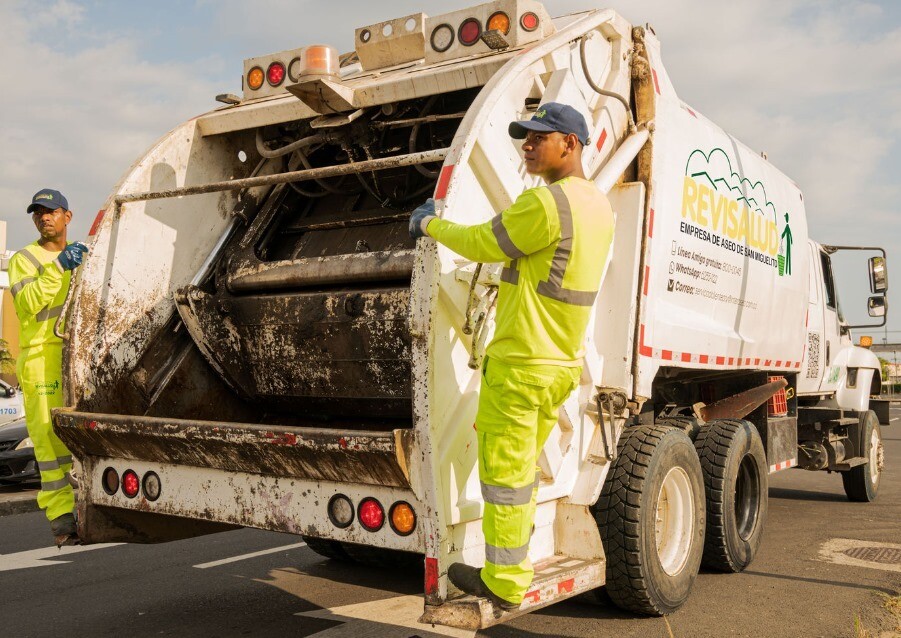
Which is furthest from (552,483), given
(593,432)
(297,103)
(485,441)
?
(297,103)

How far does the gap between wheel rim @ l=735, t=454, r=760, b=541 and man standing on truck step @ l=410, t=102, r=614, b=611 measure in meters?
2.55

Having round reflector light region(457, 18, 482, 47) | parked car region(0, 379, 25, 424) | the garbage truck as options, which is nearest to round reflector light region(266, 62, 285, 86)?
the garbage truck

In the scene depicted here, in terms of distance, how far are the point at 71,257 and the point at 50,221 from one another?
1.31 feet

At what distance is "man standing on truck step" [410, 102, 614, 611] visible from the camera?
9.77ft

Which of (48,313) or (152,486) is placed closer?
(152,486)

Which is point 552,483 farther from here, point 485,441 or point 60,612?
point 60,612

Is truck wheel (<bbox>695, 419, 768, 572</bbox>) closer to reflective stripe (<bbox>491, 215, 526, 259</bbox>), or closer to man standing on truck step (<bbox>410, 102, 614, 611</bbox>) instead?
man standing on truck step (<bbox>410, 102, 614, 611</bbox>)

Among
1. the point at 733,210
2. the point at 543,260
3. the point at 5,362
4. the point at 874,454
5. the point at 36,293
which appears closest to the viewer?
the point at 543,260

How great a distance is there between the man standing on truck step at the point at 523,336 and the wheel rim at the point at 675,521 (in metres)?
1.36

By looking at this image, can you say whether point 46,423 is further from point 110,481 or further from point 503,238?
point 503,238

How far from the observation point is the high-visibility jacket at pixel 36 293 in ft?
13.9

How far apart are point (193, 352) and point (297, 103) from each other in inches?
53.3

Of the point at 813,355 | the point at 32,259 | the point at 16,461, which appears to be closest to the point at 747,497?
the point at 813,355

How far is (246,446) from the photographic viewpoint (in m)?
3.43
